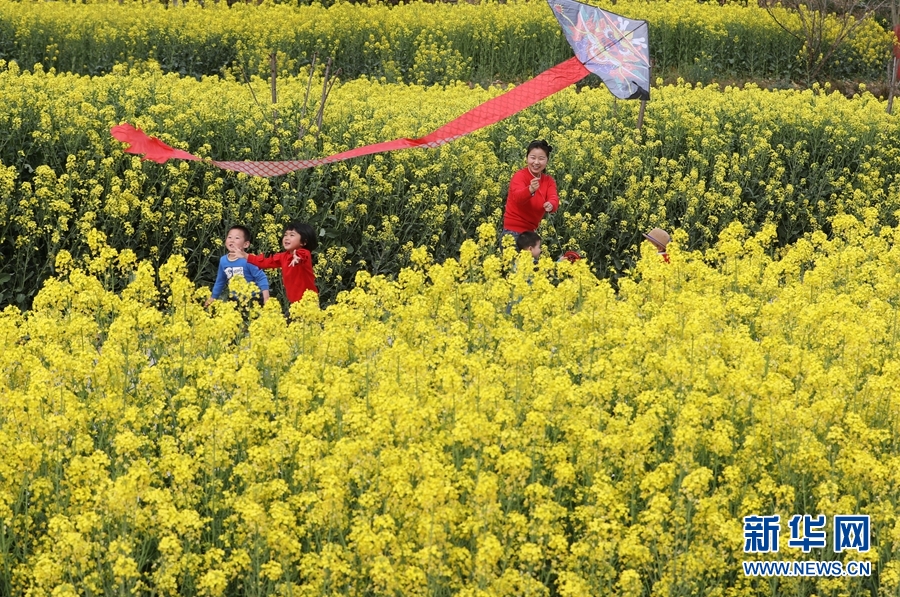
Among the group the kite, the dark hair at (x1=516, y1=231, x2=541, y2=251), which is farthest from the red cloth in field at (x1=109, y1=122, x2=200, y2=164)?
the dark hair at (x1=516, y1=231, x2=541, y2=251)

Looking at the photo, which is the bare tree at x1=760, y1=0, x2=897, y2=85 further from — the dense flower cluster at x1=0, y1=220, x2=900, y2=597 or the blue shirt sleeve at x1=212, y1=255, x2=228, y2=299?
the dense flower cluster at x1=0, y1=220, x2=900, y2=597

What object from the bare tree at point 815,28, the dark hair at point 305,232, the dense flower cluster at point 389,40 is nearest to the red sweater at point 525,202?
the dark hair at point 305,232

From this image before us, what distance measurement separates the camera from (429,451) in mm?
5156

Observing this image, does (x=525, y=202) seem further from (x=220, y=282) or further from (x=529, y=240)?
(x=220, y=282)

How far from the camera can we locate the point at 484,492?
4.84m

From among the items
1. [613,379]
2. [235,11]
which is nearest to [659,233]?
[613,379]

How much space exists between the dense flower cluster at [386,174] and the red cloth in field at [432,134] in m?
0.18

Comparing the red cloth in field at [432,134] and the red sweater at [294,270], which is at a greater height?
the red cloth in field at [432,134]

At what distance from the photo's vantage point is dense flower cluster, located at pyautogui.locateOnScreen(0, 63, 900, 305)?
32.0 ft

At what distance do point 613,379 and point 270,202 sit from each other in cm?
460

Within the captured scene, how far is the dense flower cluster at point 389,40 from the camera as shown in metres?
16.3

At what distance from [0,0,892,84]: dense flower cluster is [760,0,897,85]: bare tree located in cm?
13

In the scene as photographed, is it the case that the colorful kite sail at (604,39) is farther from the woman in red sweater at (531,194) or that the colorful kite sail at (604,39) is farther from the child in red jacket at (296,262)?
the child in red jacket at (296,262)

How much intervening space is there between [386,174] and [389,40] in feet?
24.1
